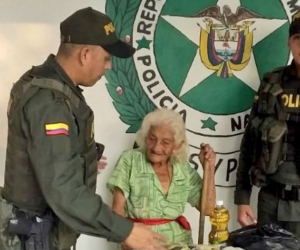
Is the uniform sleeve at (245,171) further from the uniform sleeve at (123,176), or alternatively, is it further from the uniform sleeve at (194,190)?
the uniform sleeve at (123,176)

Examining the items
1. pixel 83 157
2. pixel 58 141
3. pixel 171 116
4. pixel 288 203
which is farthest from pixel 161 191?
pixel 58 141

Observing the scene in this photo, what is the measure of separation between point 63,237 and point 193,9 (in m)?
1.29

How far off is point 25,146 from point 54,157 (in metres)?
0.15

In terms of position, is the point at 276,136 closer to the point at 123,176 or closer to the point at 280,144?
the point at 280,144

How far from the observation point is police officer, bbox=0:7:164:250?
168cm

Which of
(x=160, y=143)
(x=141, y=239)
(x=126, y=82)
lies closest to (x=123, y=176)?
(x=160, y=143)

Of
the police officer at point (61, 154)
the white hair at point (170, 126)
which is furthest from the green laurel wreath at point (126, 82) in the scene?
the police officer at point (61, 154)

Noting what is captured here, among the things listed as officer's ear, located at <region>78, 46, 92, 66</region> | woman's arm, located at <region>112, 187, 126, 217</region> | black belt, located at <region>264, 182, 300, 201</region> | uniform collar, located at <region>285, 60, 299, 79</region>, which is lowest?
woman's arm, located at <region>112, 187, 126, 217</region>

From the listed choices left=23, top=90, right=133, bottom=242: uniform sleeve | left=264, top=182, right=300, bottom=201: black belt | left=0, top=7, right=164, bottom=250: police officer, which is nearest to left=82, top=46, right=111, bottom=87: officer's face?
left=0, top=7, right=164, bottom=250: police officer

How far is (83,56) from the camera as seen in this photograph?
181 cm

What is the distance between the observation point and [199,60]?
9.12 ft

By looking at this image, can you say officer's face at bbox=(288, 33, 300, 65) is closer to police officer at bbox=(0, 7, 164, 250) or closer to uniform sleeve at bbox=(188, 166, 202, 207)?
uniform sleeve at bbox=(188, 166, 202, 207)

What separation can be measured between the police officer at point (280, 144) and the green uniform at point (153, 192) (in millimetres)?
277

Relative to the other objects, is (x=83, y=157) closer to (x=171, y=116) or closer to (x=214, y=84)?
(x=171, y=116)
